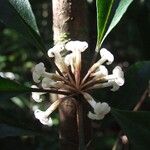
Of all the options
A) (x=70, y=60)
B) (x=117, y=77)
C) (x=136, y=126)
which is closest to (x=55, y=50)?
(x=70, y=60)

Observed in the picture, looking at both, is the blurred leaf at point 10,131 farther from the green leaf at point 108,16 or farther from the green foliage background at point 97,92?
the green leaf at point 108,16

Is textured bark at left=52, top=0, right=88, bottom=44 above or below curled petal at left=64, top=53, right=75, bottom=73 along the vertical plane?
above

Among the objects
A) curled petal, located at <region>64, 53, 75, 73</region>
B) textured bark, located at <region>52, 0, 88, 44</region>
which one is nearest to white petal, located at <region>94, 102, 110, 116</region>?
curled petal, located at <region>64, 53, 75, 73</region>

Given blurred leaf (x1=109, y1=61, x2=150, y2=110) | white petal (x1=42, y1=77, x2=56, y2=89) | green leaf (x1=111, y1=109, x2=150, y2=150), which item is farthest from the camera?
blurred leaf (x1=109, y1=61, x2=150, y2=110)

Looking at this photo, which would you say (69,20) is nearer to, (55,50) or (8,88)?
(55,50)

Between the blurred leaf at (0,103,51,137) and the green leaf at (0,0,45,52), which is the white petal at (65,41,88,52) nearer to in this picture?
the green leaf at (0,0,45,52)

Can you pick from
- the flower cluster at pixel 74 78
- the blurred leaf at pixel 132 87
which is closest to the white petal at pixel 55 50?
the flower cluster at pixel 74 78

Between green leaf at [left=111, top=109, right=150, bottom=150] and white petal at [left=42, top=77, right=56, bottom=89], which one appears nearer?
green leaf at [left=111, top=109, right=150, bottom=150]

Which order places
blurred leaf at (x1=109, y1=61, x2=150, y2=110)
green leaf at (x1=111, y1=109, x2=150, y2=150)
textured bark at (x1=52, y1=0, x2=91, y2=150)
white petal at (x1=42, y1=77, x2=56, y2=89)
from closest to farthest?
green leaf at (x1=111, y1=109, x2=150, y2=150) < white petal at (x1=42, y1=77, x2=56, y2=89) < textured bark at (x1=52, y1=0, x2=91, y2=150) < blurred leaf at (x1=109, y1=61, x2=150, y2=110)
